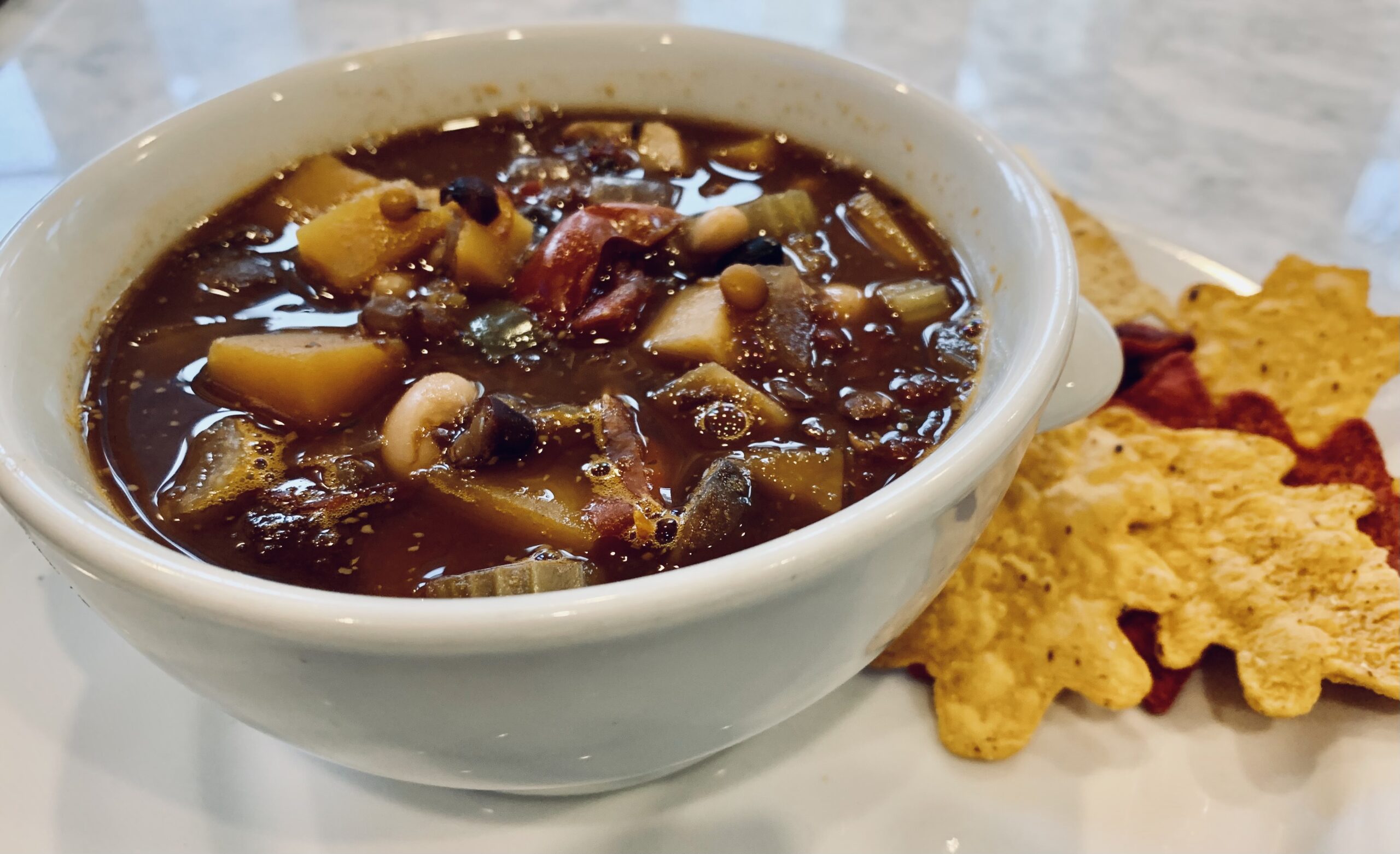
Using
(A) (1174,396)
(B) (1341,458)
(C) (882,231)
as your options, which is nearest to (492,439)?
(C) (882,231)

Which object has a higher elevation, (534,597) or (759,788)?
(534,597)

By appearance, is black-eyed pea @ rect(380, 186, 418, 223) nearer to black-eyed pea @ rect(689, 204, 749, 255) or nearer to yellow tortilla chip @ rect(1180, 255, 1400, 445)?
black-eyed pea @ rect(689, 204, 749, 255)

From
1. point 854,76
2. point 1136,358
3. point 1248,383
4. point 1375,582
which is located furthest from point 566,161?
point 1375,582

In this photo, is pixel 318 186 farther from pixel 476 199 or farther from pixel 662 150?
pixel 662 150

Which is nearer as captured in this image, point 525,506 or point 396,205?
point 525,506

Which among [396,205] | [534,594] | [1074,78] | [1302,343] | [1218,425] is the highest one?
[534,594]

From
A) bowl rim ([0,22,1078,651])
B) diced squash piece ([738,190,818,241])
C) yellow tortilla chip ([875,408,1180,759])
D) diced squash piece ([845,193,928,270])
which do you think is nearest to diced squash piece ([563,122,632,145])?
diced squash piece ([738,190,818,241])
